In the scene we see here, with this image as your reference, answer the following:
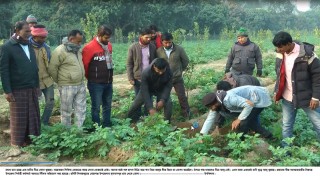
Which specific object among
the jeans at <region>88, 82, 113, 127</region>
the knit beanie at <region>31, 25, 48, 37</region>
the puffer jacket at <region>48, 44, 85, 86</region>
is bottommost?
the jeans at <region>88, 82, 113, 127</region>

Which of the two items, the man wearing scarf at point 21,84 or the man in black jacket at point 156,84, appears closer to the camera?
the man wearing scarf at point 21,84

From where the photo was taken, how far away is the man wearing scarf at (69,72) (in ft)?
16.5

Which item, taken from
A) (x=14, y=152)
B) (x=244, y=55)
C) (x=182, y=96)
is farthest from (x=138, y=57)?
(x=14, y=152)

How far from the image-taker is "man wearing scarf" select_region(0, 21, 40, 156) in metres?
4.52

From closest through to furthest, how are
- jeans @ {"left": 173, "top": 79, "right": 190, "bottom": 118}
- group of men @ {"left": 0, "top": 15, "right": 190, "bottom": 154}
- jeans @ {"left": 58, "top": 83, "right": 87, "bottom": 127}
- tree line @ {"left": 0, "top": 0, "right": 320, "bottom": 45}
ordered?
group of men @ {"left": 0, "top": 15, "right": 190, "bottom": 154}, jeans @ {"left": 58, "top": 83, "right": 87, "bottom": 127}, jeans @ {"left": 173, "top": 79, "right": 190, "bottom": 118}, tree line @ {"left": 0, "top": 0, "right": 320, "bottom": 45}

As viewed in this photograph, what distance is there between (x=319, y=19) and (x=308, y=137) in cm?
2901

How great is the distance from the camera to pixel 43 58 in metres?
5.14

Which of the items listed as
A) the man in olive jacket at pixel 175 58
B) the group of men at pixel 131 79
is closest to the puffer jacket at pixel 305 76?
the group of men at pixel 131 79

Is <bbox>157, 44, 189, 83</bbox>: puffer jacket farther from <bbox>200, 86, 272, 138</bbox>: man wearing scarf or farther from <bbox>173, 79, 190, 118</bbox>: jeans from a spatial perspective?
<bbox>200, 86, 272, 138</bbox>: man wearing scarf

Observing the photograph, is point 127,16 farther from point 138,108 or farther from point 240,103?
point 240,103

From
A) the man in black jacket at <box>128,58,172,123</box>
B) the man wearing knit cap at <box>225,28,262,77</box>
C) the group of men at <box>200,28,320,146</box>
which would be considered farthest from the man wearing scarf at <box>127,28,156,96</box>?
the man wearing knit cap at <box>225,28,262,77</box>

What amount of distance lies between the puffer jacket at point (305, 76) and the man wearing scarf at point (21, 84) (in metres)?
2.85

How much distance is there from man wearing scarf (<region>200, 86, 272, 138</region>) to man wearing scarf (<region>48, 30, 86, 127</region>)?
166 cm

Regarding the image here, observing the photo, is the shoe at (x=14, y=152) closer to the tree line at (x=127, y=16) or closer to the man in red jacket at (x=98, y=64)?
the man in red jacket at (x=98, y=64)
